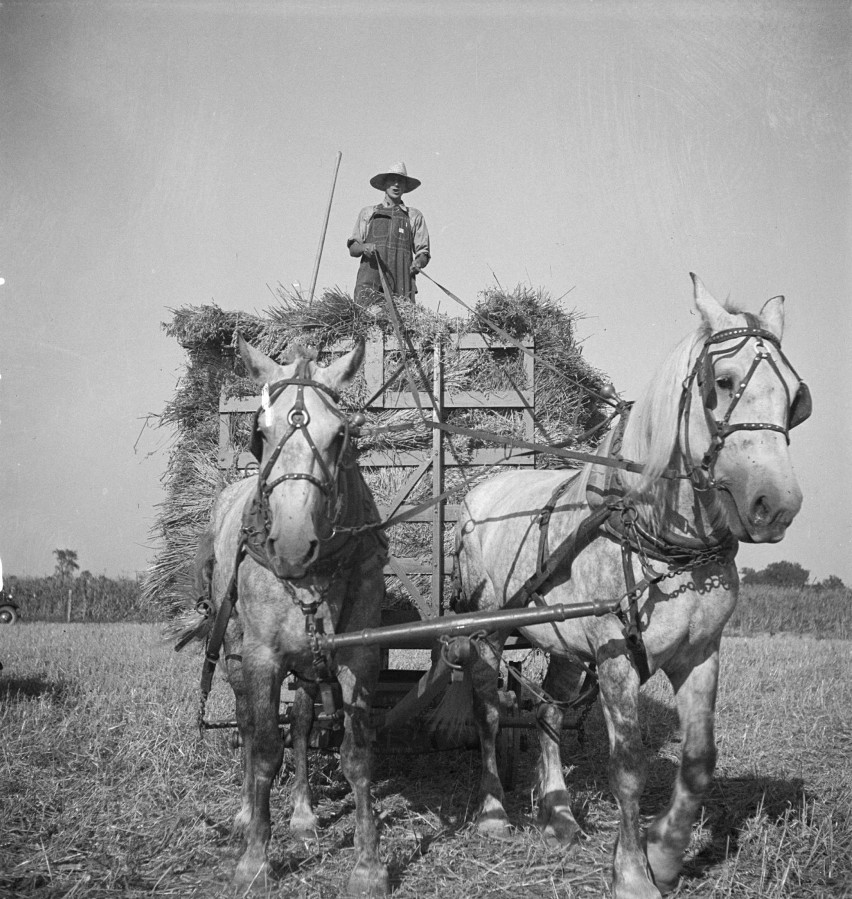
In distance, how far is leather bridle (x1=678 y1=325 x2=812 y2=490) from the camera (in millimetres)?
3029

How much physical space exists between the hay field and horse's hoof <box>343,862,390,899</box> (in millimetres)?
95

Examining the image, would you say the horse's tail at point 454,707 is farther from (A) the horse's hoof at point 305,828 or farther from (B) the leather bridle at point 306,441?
(B) the leather bridle at point 306,441

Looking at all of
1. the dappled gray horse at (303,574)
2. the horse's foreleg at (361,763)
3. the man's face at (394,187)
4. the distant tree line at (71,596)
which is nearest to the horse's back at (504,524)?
the dappled gray horse at (303,574)

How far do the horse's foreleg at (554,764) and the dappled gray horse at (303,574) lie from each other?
47.9 inches

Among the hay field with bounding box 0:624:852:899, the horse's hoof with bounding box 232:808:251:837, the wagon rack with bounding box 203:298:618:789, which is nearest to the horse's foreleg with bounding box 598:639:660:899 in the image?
the hay field with bounding box 0:624:852:899

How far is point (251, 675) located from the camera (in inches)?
149

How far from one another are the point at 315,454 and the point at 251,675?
1198 mm

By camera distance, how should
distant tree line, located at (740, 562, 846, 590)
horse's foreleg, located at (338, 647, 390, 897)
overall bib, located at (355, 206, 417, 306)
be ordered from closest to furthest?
horse's foreleg, located at (338, 647, 390, 897), overall bib, located at (355, 206, 417, 306), distant tree line, located at (740, 562, 846, 590)

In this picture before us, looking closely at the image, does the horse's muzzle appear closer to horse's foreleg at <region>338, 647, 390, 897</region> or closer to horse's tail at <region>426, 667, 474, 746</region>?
horse's foreleg at <region>338, 647, 390, 897</region>

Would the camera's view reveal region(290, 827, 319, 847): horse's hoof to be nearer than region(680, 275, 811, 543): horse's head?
No

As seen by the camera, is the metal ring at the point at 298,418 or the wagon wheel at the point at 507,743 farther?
the wagon wheel at the point at 507,743

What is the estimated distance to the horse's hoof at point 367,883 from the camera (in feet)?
11.8

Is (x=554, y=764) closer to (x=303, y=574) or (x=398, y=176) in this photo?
(x=303, y=574)

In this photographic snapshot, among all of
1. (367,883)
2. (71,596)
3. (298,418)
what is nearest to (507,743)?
(367,883)
